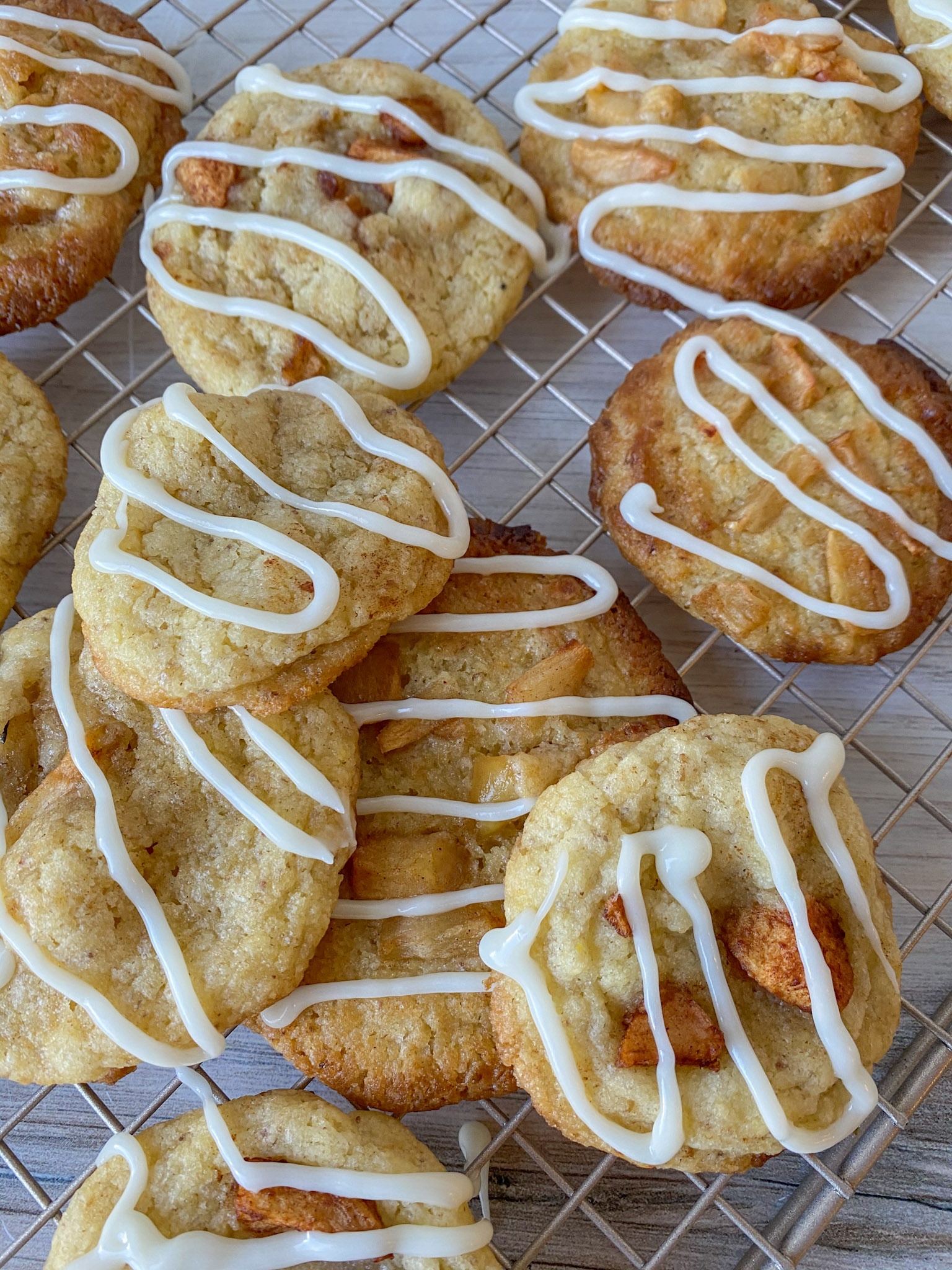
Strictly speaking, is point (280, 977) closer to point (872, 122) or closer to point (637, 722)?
point (637, 722)

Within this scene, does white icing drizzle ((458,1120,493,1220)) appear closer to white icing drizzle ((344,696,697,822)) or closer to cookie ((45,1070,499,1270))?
cookie ((45,1070,499,1270))

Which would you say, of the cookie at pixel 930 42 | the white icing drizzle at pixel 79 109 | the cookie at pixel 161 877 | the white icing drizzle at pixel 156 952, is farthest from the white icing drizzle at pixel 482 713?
the cookie at pixel 930 42

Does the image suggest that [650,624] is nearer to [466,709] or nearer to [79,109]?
[466,709]

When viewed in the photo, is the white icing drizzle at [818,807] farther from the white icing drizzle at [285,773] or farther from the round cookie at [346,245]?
the round cookie at [346,245]

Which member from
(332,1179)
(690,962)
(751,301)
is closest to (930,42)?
(751,301)

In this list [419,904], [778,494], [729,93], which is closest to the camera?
[419,904]
